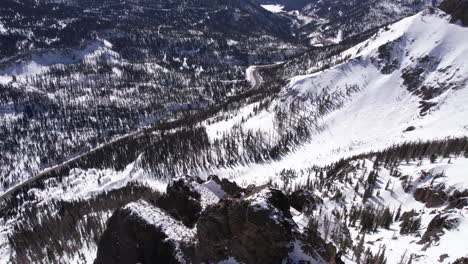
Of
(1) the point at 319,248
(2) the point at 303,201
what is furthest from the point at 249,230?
(2) the point at 303,201

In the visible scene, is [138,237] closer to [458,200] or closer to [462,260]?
[462,260]

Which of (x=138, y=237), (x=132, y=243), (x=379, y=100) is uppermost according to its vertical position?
(x=138, y=237)

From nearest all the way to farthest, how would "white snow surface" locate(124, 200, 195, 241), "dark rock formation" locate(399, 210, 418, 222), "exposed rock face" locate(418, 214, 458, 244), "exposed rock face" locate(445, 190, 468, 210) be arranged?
"exposed rock face" locate(418, 214, 458, 244), "white snow surface" locate(124, 200, 195, 241), "exposed rock face" locate(445, 190, 468, 210), "dark rock formation" locate(399, 210, 418, 222)

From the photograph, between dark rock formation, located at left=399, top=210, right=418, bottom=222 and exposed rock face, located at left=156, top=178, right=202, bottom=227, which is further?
exposed rock face, located at left=156, top=178, right=202, bottom=227

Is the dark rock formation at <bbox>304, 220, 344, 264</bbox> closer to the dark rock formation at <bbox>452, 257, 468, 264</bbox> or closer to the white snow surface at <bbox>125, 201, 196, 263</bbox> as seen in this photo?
the dark rock formation at <bbox>452, 257, 468, 264</bbox>

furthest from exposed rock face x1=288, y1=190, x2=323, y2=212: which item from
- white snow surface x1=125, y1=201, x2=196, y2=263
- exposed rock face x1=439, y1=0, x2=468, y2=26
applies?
exposed rock face x1=439, y1=0, x2=468, y2=26

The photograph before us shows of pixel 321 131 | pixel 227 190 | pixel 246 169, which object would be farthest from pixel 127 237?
pixel 321 131

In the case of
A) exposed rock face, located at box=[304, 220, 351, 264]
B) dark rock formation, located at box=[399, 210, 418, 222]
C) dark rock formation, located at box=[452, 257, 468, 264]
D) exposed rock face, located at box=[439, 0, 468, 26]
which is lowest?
dark rock formation, located at box=[399, 210, 418, 222]

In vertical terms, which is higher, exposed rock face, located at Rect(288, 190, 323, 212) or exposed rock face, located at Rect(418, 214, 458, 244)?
exposed rock face, located at Rect(418, 214, 458, 244)
